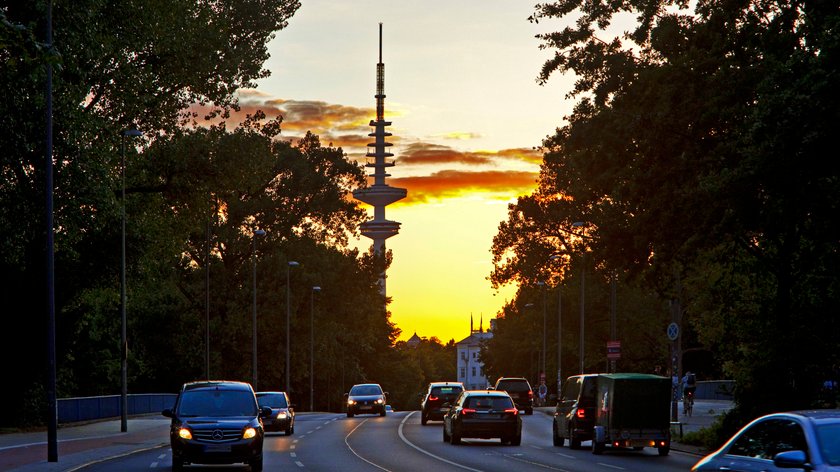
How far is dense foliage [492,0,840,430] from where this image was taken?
2345 cm

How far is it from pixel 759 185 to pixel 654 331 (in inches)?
2594

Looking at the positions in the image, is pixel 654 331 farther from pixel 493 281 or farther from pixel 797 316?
pixel 797 316

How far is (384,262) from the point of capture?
318 ft

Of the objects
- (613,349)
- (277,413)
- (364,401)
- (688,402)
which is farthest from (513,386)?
(277,413)

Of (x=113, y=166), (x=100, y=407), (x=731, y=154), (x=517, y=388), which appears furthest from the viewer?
(x=517, y=388)

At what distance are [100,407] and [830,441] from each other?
44.4 m

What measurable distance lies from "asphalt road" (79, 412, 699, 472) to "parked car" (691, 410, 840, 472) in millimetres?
12227

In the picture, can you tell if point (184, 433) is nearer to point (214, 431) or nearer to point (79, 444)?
point (214, 431)

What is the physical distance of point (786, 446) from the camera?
12.5 meters

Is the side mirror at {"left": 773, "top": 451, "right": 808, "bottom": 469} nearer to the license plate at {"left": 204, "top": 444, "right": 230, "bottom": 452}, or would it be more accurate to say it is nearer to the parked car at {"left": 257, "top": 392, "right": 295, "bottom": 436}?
the license plate at {"left": 204, "top": 444, "right": 230, "bottom": 452}

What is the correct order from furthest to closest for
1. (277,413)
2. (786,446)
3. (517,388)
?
(517,388) → (277,413) → (786,446)

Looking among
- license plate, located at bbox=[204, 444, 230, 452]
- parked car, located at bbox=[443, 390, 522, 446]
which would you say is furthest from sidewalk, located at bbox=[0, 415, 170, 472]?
parked car, located at bbox=[443, 390, 522, 446]

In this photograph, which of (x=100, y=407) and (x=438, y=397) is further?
(x=100, y=407)

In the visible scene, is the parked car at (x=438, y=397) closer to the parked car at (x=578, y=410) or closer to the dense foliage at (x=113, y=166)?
the dense foliage at (x=113, y=166)
